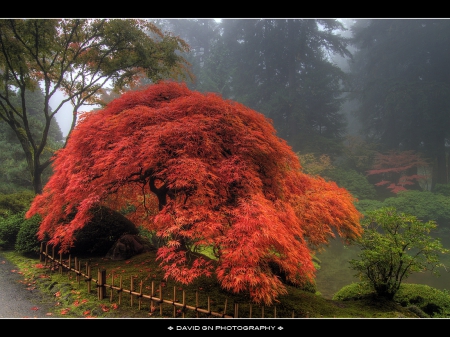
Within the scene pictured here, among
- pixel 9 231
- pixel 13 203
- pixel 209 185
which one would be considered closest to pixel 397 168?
pixel 209 185

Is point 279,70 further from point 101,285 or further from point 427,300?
point 101,285

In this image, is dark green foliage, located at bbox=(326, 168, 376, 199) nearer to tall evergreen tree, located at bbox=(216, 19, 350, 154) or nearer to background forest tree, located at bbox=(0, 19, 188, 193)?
tall evergreen tree, located at bbox=(216, 19, 350, 154)

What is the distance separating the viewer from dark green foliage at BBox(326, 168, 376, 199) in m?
9.52

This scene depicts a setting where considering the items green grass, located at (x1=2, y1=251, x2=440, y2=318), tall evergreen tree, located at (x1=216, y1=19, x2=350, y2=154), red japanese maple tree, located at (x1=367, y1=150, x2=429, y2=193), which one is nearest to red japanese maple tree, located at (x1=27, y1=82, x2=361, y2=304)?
green grass, located at (x1=2, y1=251, x2=440, y2=318)

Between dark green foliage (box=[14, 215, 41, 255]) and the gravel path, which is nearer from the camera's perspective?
the gravel path

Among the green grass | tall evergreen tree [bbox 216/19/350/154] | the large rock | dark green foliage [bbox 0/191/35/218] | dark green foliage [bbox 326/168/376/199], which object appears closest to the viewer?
the green grass

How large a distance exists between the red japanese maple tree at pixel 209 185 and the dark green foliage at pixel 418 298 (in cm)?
116

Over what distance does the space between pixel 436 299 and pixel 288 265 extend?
11.2ft

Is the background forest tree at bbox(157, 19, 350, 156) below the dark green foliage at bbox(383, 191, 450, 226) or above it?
above

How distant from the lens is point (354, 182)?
980cm

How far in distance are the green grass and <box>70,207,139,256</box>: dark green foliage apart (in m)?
0.38

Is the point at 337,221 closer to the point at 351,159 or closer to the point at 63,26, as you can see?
the point at 63,26

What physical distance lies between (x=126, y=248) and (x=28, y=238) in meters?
1.90

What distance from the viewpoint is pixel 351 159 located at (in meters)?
10.7
